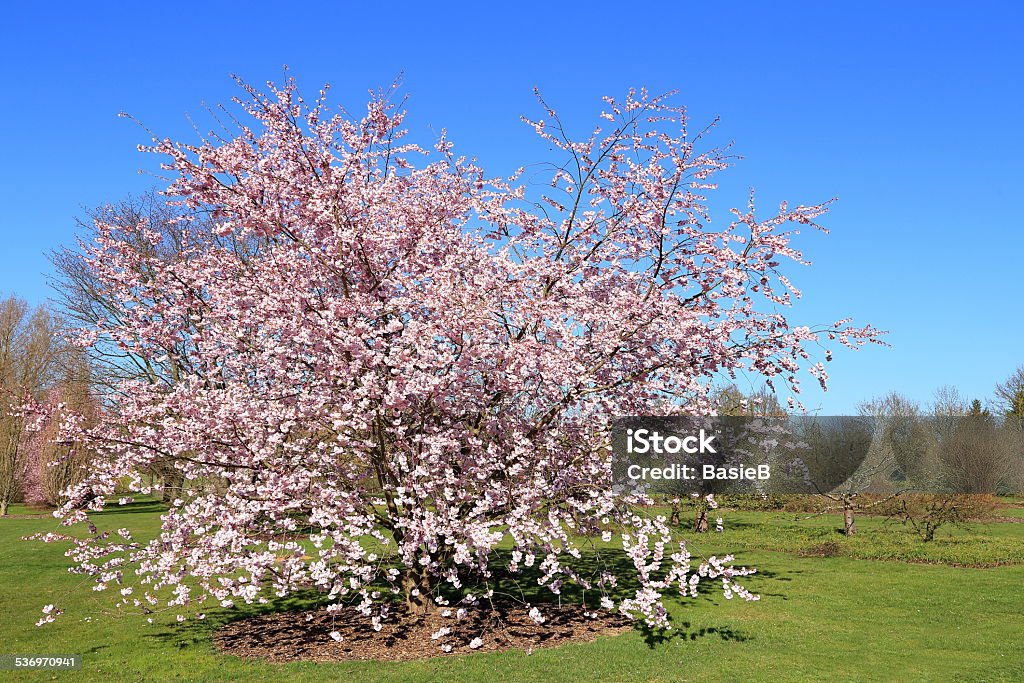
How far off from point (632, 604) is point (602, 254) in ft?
15.4

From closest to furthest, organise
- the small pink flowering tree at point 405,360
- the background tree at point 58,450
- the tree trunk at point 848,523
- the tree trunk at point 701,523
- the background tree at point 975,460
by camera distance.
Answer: the small pink flowering tree at point 405,360 → the tree trunk at point 848,523 → the tree trunk at point 701,523 → the background tree at point 58,450 → the background tree at point 975,460

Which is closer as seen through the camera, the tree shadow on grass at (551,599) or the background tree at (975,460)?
the tree shadow on grass at (551,599)

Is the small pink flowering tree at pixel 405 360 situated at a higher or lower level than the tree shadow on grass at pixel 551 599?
higher

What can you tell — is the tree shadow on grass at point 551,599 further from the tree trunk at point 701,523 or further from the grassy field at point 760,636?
the tree trunk at point 701,523

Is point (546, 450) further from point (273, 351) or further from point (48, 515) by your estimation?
point (48, 515)

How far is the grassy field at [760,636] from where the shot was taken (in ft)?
31.3

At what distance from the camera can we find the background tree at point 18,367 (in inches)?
1451

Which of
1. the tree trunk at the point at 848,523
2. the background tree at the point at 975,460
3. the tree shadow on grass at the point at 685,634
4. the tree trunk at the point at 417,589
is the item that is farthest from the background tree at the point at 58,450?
the background tree at the point at 975,460

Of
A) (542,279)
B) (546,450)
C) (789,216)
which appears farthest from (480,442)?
(789,216)

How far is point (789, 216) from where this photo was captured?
9992 mm

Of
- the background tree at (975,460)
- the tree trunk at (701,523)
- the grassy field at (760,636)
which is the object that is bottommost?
the grassy field at (760,636)

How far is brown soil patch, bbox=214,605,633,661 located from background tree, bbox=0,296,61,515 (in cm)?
2943

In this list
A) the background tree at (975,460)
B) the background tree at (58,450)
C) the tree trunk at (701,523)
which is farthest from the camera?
the background tree at (975,460)

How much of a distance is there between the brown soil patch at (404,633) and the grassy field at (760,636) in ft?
1.26
